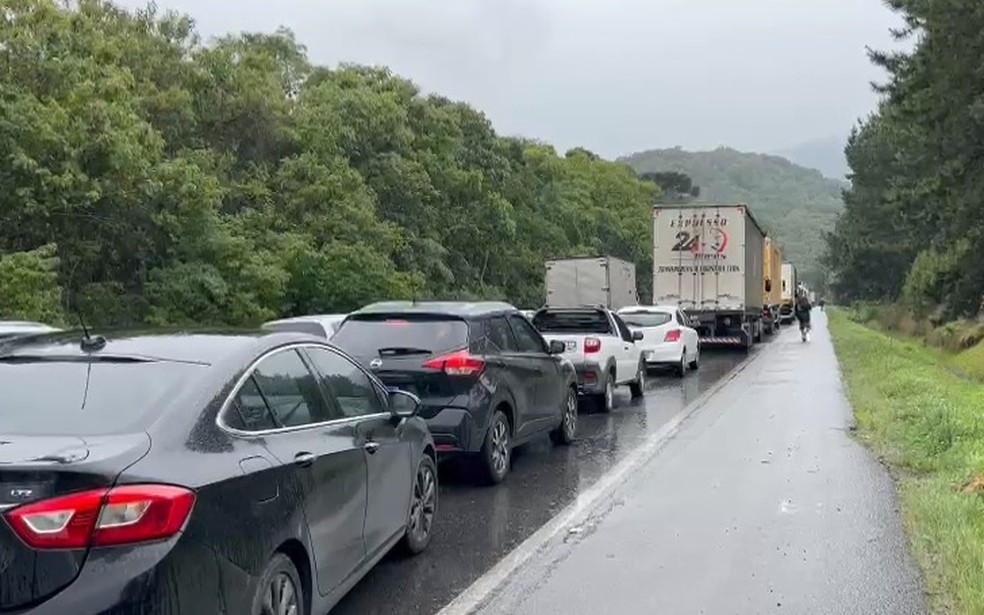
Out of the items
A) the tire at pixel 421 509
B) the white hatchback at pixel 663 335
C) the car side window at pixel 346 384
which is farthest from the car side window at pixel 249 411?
the white hatchback at pixel 663 335

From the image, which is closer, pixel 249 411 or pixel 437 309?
pixel 249 411

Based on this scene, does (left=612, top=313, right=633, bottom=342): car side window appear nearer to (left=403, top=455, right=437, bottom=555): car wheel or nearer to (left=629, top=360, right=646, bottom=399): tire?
(left=629, top=360, right=646, bottom=399): tire

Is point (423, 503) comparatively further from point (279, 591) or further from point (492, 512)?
point (279, 591)


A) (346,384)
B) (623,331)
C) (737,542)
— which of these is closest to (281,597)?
(346,384)

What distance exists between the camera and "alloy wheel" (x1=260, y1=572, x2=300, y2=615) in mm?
4367

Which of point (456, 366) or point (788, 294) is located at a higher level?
point (456, 366)

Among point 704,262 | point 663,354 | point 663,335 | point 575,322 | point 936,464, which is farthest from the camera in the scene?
point 704,262

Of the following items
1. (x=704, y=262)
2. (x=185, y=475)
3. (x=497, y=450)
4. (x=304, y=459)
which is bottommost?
(x=497, y=450)

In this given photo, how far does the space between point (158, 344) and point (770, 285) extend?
37.7 metres

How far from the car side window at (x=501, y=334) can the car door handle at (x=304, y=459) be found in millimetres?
4875

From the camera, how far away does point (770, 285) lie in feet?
133

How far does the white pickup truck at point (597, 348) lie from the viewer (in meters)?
15.2

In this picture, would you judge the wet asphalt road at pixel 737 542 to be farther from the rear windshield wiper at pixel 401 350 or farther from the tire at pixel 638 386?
the tire at pixel 638 386

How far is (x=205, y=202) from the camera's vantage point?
23500 mm
